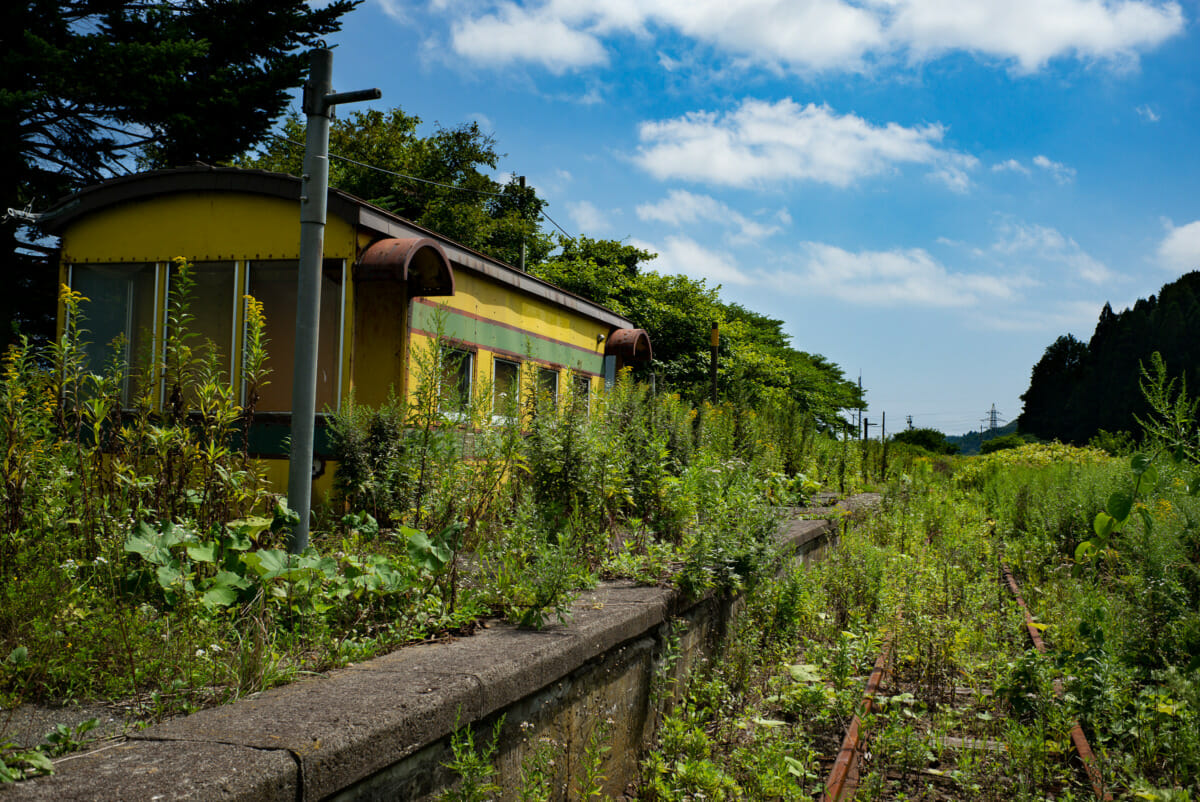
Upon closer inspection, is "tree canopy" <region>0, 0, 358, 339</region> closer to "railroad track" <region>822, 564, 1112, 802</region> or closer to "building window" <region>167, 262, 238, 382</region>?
"building window" <region>167, 262, 238, 382</region>

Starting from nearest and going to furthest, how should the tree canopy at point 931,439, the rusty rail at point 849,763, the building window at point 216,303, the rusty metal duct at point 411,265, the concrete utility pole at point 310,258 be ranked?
the rusty rail at point 849,763, the concrete utility pole at point 310,258, the rusty metal duct at point 411,265, the building window at point 216,303, the tree canopy at point 931,439

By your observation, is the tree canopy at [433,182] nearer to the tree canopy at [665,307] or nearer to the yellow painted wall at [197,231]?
the tree canopy at [665,307]

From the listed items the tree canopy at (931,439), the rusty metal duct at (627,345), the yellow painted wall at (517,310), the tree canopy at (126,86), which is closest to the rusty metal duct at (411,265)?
the yellow painted wall at (517,310)

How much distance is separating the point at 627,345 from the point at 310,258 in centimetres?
917

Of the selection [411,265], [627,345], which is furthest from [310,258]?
[627,345]

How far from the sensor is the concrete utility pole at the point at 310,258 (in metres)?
4.18

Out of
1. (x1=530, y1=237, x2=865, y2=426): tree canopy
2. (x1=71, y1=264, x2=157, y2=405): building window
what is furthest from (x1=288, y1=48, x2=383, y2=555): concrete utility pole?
(x1=530, y1=237, x2=865, y2=426): tree canopy

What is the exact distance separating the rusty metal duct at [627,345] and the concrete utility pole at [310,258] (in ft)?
29.5

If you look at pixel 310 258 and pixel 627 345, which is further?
pixel 627 345

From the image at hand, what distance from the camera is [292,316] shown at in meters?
8.69

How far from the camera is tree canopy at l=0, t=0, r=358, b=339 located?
13938 millimetres

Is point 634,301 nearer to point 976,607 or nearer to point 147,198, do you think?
point 147,198

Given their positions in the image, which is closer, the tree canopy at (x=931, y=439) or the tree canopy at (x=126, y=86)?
the tree canopy at (x=126, y=86)

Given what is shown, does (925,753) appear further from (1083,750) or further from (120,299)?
(120,299)
